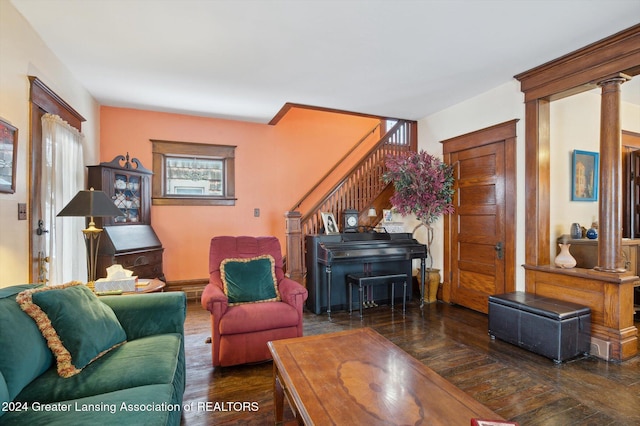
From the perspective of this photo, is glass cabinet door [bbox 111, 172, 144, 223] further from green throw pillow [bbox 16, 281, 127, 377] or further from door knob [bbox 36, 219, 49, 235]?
green throw pillow [bbox 16, 281, 127, 377]

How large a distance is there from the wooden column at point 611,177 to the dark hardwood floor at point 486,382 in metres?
0.92

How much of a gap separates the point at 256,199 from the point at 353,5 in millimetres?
3505

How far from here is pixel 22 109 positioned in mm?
2414

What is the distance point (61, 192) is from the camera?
2.99 m

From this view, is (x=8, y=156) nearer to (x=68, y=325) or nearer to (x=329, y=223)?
(x=68, y=325)

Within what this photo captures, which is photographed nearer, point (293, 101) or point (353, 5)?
point (353, 5)

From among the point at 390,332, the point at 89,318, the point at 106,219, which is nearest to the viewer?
the point at 89,318

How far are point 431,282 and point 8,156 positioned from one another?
4.62 meters

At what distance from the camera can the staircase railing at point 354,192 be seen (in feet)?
14.1

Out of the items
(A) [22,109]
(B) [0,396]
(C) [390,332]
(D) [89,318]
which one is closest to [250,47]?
(A) [22,109]

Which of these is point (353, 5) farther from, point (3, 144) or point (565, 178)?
point (565, 178)

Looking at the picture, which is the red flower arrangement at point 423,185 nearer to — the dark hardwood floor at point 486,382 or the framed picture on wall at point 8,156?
the dark hardwood floor at point 486,382

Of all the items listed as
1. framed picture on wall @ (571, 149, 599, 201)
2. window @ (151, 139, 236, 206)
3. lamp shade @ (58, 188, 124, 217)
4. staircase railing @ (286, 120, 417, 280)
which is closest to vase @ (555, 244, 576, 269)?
framed picture on wall @ (571, 149, 599, 201)

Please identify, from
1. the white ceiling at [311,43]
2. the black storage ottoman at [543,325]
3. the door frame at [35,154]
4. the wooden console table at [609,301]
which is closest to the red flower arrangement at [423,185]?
the white ceiling at [311,43]
